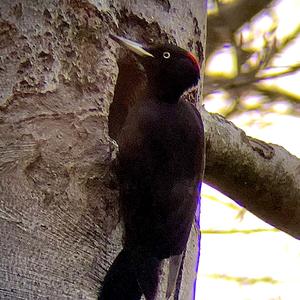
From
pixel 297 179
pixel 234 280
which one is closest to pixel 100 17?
pixel 297 179

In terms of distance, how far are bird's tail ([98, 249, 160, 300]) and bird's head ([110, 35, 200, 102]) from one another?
1.55 ft

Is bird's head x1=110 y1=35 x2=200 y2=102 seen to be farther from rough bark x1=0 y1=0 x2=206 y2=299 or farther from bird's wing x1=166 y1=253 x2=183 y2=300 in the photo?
bird's wing x1=166 y1=253 x2=183 y2=300

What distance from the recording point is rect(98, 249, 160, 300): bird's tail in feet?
6.09

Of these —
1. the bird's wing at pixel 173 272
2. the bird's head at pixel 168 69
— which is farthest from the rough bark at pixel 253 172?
the bird's wing at pixel 173 272

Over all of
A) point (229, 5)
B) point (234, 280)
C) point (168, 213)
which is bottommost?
point (168, 213)

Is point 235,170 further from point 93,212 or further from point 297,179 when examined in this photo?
point 93,212

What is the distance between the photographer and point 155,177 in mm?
1990

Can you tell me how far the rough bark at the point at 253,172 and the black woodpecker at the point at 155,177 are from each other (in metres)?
0.33

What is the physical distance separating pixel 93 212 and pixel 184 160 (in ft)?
0.88

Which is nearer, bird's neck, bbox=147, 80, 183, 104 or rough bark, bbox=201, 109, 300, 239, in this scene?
bird's neck, bbox=147, 80, 183, 104

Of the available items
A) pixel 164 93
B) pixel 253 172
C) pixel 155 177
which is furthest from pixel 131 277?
pixel 253 172

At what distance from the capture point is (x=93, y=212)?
191 centimetres

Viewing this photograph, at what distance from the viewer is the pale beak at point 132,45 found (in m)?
2.08

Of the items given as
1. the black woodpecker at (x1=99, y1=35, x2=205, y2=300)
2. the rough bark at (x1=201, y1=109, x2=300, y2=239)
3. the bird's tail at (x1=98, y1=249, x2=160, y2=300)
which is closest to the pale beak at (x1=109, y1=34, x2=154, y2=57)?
the black woodpecker at (x1=99, y1=35, x2=205, y2=300)
